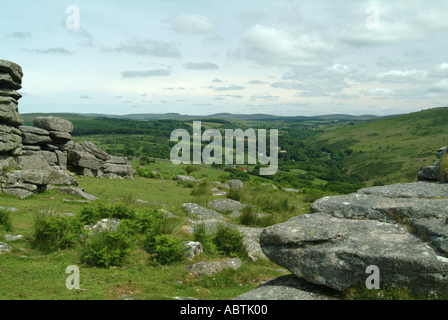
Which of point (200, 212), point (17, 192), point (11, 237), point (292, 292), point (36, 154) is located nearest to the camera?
point (292, 292)

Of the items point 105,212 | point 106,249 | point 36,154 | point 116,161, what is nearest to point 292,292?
point 106,249

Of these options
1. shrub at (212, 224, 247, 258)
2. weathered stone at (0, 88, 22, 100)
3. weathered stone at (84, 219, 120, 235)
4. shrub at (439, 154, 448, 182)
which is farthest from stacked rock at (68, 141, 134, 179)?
shrub at (439, 154, 448, 182)

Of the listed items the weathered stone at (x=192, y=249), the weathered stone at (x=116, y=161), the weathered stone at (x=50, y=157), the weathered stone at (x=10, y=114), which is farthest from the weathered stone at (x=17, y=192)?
the weathered stone at (x=116, y=161)

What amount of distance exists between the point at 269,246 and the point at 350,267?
1.71 meters

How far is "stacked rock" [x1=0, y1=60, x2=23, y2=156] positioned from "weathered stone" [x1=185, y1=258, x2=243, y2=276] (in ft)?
62.2

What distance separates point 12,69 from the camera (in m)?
20.3

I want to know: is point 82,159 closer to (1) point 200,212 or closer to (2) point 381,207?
(1) point 200,212

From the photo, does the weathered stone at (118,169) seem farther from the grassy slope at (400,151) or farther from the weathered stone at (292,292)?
the grassy slope at (400,151)

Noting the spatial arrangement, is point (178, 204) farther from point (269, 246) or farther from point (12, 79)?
point (12, 79)

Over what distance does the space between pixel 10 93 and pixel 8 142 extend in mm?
3898

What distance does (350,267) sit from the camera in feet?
16.4

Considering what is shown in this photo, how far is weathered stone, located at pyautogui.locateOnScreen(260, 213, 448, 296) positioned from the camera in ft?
14.7

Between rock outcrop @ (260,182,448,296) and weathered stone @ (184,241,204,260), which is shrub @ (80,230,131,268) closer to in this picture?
weathered stone @ (184,241,204,260)

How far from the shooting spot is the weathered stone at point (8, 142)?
19.2 meters
